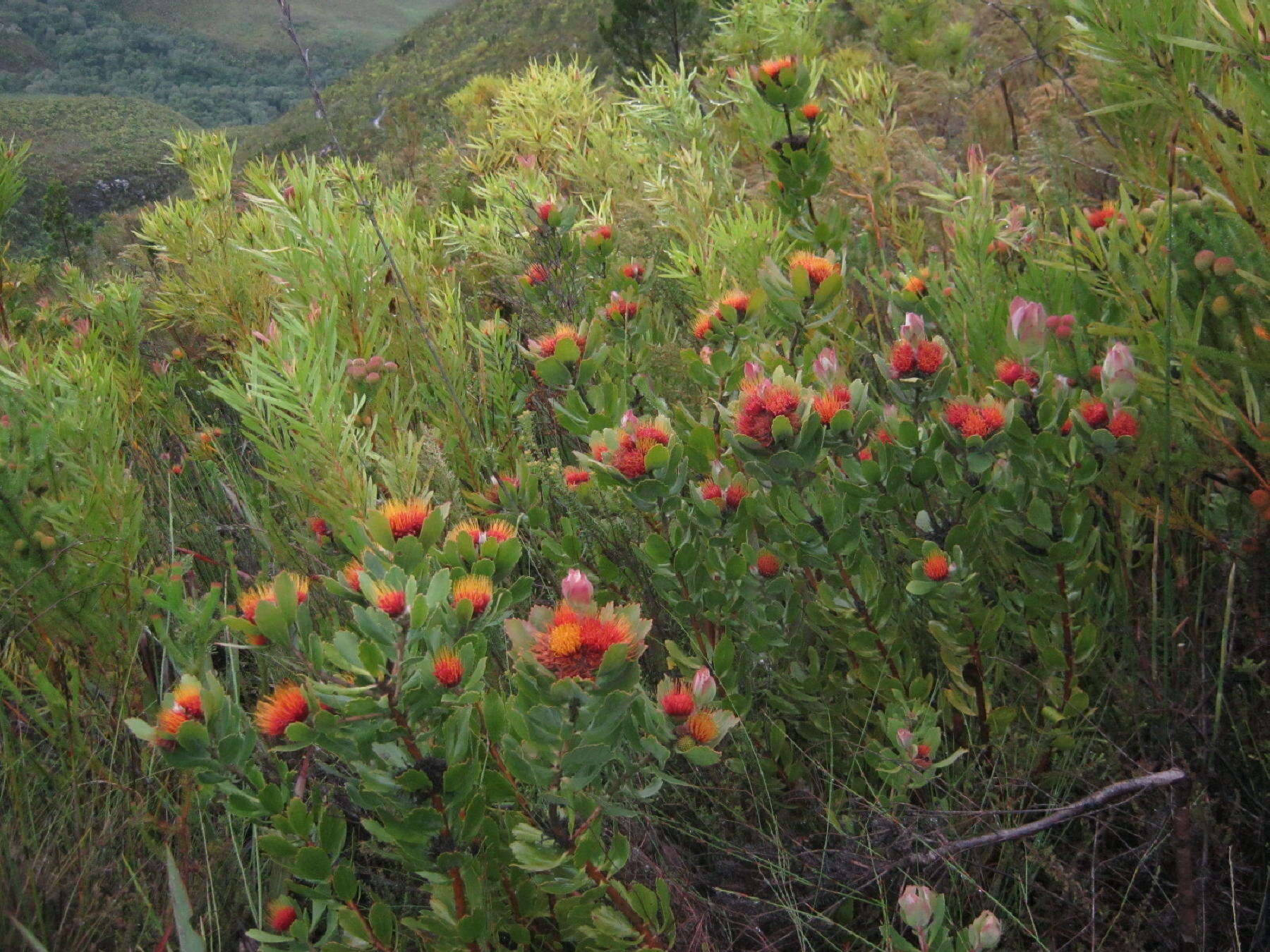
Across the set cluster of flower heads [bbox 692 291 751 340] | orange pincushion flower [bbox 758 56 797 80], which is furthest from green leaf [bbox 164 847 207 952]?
orange pincushion flower [bbox 758 56 797 80]

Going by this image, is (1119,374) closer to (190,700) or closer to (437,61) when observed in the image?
(190,700)

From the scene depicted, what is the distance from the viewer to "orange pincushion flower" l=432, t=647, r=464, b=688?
789 mm

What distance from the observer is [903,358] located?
1128mm

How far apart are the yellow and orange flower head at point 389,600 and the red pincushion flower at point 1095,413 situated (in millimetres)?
849

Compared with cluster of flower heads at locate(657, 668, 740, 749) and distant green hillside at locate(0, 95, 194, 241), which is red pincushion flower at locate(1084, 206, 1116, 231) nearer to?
cluster of flower heads at locate(657, 668, 740, 749)

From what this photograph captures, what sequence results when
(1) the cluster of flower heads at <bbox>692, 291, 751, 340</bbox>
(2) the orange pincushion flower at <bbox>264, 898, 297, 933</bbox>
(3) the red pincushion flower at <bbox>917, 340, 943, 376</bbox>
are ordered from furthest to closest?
(1) the cluster of flower heads at <bbox>692, 291, 751, 340</bbox> → (3) the red pincushion flower at <bbox>917, 340, 943, 376</bbox> → (2) the orange pincushion flower at <bbox>264, 898, 297, 933</bbox>

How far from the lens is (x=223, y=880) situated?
1.18m

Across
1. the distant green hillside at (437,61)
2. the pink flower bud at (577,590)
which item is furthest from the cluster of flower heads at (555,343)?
the distant green hillside at (437,61)

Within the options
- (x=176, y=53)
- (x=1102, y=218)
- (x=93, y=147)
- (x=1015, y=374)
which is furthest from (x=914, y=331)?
(x=176, y=53)

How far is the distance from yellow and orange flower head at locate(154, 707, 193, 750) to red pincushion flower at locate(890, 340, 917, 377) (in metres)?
0.95

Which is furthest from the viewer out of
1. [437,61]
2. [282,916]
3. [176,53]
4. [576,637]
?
[176,53]

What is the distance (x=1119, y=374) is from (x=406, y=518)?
35.7 inches

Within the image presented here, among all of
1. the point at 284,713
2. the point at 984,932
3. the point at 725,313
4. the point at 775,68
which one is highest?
the point at 775,68

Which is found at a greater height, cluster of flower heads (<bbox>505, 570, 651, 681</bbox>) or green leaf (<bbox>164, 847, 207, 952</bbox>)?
cluster of flower heads (<bbox>505, 570, 651, 681</bbox>)
